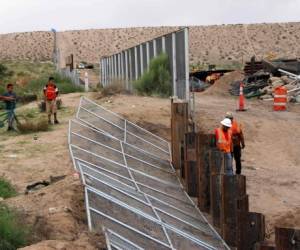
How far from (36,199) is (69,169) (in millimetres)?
2883

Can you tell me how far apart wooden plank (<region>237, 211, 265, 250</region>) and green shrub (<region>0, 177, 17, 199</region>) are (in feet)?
14.2

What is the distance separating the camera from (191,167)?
14195 mm

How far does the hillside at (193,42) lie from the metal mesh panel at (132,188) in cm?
7303

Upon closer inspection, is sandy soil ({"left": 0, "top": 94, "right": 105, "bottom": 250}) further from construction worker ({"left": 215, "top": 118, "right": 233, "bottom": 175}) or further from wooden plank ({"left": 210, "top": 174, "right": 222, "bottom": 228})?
construction worker ({"left": 215, "top": 118, "right": 233, "bottom": 175})

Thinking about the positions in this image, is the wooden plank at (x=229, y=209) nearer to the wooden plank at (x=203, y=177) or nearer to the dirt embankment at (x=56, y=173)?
the wooden plank at (x=203, y=177)

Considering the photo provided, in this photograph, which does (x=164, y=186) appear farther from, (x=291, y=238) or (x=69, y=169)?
(x=291, y=238)

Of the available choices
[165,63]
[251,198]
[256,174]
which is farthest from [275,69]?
[251,198]

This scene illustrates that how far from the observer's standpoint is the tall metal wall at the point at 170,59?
22.5 meters

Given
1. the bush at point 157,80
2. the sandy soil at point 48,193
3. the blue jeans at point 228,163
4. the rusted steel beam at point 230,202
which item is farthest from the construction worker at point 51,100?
the rusted steel beam at point 230,202

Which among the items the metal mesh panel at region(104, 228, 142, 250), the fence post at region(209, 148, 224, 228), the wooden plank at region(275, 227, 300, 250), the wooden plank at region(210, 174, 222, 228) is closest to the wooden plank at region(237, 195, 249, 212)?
the fence post at region(209, 148, 224, 228)

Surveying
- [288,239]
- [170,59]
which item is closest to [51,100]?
[170,59]

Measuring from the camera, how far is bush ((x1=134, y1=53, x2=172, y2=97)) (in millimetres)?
25234

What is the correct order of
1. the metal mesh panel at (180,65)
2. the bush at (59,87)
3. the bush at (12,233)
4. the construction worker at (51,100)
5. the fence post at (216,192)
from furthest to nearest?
the bush at (59,87) → the metal mesh panel at (180,65) → the construction worker at (51,100) → the fence post at (216,192) → the bush at (12,233)

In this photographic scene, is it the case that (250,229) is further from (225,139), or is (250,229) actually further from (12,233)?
(12,233)
